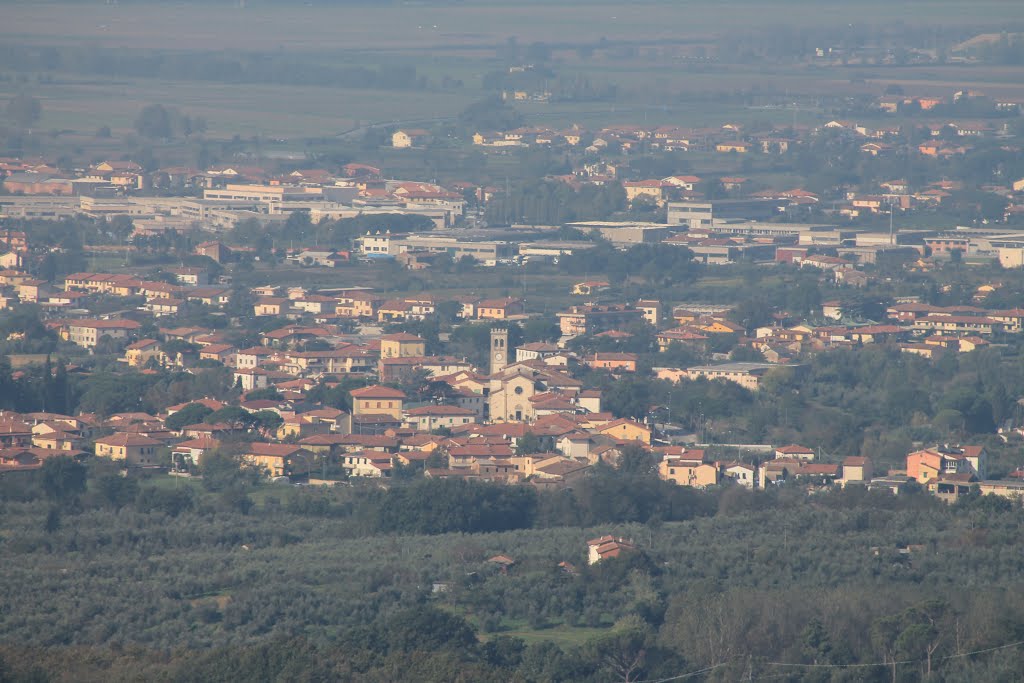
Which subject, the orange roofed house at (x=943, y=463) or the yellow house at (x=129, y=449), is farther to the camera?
the yellow house at (x=129, y=449)

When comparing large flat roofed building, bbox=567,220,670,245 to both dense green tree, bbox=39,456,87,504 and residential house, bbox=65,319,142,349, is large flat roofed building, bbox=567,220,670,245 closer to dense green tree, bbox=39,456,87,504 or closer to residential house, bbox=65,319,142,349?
residential house, bbox=65,319,142,349

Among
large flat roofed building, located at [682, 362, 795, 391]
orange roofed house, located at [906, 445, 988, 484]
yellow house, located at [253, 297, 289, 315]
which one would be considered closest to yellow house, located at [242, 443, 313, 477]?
orange roofed house, located at [906, 445, 988, 484]

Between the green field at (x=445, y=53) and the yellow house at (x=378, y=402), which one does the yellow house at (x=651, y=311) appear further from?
the green field at (x=445, y=53)

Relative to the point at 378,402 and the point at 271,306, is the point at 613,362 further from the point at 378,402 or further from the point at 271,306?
the point at 271,306

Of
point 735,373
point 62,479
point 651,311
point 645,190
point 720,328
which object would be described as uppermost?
point 645,190

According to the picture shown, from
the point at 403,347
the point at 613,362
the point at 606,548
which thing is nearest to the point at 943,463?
the point at 606,548

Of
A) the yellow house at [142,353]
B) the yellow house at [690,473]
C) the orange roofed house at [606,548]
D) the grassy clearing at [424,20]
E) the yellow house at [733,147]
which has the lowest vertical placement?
the orange roofed house at [606,548]

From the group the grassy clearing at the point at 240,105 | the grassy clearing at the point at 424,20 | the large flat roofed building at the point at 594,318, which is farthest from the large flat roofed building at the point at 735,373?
the grassy clearing at the point at 424,20

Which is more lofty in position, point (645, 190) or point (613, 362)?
point (645, 190)
